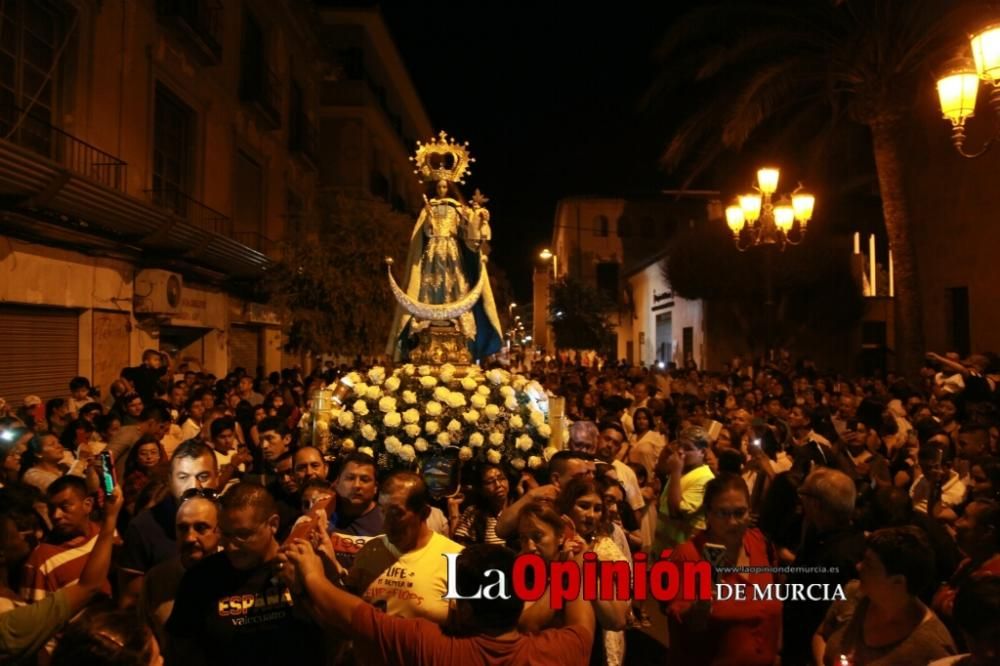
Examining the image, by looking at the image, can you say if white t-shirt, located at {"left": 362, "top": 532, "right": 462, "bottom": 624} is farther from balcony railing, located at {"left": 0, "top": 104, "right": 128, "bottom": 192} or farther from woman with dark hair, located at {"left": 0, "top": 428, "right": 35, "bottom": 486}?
balcony railing, located at {"left": 0, "top": 104, "right": 128, "bottom": 192}

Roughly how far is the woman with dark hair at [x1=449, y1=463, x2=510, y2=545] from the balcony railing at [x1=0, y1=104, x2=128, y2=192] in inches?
326

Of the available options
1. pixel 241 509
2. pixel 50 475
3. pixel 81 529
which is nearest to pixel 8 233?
pixel 50 475

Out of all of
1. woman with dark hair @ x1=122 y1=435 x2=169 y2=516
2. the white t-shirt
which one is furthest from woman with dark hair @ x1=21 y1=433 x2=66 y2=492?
the white t-shirt

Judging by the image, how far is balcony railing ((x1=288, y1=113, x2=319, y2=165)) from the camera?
2448 centimetres

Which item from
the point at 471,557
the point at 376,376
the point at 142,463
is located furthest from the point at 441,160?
the point at 471,557

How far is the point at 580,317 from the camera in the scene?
39844 millimetres

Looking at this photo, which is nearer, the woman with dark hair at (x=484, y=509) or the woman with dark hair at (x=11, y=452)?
the woman with dark hair at (x=484, y=509)

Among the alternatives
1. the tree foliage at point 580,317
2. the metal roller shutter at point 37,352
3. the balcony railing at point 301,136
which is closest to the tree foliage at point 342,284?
the balcony railing at point 301,136

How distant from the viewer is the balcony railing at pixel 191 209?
15.7m

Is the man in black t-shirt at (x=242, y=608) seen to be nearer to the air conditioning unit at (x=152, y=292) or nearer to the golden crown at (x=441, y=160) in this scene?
the golden crown at (x=441, y=160)

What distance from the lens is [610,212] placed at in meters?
56.0

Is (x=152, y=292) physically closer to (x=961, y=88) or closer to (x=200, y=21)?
(x=200, y=21)

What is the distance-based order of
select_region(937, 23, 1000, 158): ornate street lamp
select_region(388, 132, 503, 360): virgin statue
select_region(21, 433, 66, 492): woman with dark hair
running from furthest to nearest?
select_region(388, 132, 503, 360): virgin statue, select_region(937, 23, 1000, 158): ornate street lamp, select_region(21, 433, 66, 492): woman with dark hair

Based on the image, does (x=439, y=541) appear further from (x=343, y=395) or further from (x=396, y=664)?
(x=343, y=395)
